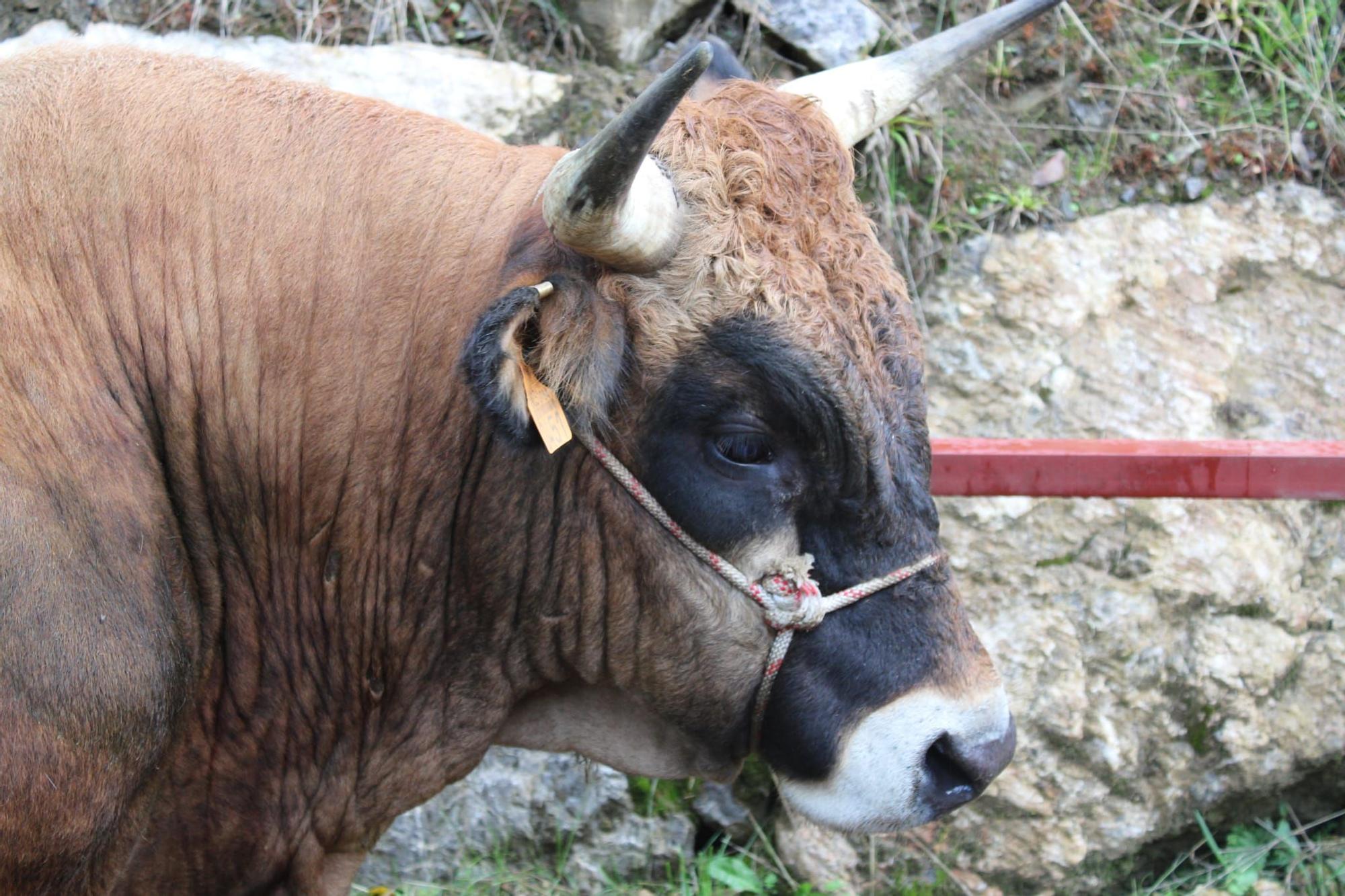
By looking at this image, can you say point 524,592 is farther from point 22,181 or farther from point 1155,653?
point 1155,653

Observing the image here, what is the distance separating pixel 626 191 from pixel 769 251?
424 millimetres

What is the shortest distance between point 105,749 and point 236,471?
2.13 feet

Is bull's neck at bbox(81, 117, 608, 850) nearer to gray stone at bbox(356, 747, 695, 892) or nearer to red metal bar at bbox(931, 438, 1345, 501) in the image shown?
red metal bar at bbox(931, 438, 1345, 501)

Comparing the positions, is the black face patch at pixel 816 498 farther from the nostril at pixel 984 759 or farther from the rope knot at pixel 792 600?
the nostril at pixel 984 759

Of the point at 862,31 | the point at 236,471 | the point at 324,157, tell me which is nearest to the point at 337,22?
the point at 862,31

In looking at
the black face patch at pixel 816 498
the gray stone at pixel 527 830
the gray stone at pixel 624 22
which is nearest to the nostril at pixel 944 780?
the black face patch at pixel 816 498

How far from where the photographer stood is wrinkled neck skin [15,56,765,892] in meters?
2.77

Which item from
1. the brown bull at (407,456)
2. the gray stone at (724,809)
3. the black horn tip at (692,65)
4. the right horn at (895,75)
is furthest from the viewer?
the gray stone at (724,809)

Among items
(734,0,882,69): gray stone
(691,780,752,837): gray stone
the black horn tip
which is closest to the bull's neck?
the black horn tip

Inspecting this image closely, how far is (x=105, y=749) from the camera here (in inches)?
98.7

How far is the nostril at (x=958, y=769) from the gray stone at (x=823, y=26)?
376 centimetres

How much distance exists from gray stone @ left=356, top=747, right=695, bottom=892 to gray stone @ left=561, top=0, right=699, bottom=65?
10.4 ft

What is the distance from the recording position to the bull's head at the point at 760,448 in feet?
8.83

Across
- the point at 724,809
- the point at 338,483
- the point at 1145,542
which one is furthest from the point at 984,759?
the point at 1145,542
